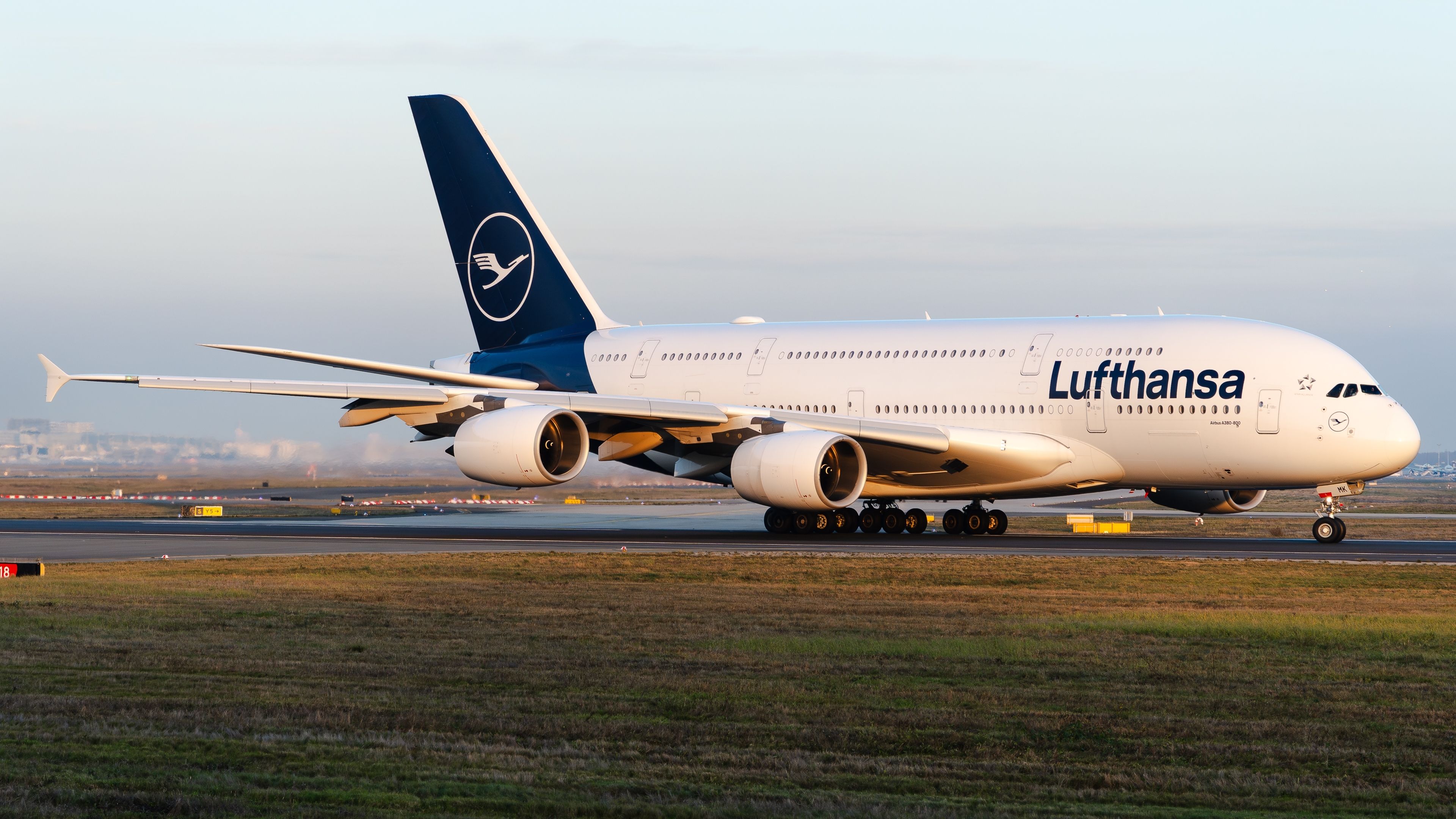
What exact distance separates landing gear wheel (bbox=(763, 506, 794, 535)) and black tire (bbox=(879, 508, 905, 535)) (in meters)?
1.96

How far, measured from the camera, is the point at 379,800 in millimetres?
6766

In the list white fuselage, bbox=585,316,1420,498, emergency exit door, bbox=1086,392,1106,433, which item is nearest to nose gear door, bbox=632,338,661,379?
white fuselage, bbox=585,316,1420,498

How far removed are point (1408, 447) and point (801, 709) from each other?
67.0 ft

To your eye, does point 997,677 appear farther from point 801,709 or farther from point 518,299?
point 518,299

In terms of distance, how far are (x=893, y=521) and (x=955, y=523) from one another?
4.59ft

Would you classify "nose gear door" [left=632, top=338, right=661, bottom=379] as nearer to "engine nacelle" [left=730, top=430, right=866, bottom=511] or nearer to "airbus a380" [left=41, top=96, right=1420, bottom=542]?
"airbus a380" [left=41, top=96, right=1420, bottom=542]

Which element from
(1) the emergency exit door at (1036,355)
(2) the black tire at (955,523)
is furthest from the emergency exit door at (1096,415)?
(2) the black tire at (955,523)

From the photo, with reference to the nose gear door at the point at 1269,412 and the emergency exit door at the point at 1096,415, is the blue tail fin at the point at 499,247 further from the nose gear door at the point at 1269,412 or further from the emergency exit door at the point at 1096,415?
the nose gear door at the point at 1269,412

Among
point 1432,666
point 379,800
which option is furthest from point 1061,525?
point 379,800

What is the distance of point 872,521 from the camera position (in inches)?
1227

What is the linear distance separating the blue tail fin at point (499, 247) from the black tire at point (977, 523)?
10538mm

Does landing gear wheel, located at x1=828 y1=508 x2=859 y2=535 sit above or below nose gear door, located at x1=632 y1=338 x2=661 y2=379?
below

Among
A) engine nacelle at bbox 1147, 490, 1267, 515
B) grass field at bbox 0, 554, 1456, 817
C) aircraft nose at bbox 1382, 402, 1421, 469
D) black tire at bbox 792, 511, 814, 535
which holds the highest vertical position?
aircraft nose at bbox 1382, 402, 1421, 469

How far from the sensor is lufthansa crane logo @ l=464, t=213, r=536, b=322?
119 ft
